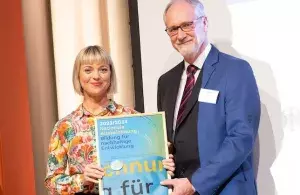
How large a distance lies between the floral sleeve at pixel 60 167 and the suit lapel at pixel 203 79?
499 mm

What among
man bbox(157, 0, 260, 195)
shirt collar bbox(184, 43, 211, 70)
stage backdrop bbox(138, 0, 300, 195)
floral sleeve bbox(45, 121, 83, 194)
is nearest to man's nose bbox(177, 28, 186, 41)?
man bbox(157, 0, 260, 195)

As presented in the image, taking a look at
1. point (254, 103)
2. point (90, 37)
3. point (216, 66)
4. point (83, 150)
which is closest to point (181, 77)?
point (216, 66)

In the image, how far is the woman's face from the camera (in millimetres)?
2180

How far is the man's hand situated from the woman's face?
0.50m

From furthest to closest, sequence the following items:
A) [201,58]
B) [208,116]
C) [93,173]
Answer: [201,58] < [208,116] < [93,173]

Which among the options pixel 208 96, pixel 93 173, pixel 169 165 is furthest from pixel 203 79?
pixel 93 173

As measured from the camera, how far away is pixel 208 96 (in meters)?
2.17

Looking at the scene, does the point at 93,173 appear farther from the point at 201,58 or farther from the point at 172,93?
the point at 201,58

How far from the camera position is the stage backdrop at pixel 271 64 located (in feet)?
8.27

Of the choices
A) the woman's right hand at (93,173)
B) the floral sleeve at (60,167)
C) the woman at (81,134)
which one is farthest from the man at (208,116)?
the floral sleeve at (60,167)

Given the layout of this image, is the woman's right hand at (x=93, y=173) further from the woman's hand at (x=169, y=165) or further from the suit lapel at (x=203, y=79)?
the suit lapel at (x=203, y=79)

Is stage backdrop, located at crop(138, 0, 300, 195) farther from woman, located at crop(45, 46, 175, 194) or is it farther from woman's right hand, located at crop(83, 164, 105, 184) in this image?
woman's right hand, located at crop(83, 164, 105, 184)

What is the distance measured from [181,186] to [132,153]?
24 cm

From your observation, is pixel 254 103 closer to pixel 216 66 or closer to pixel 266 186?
pixel 216 66
